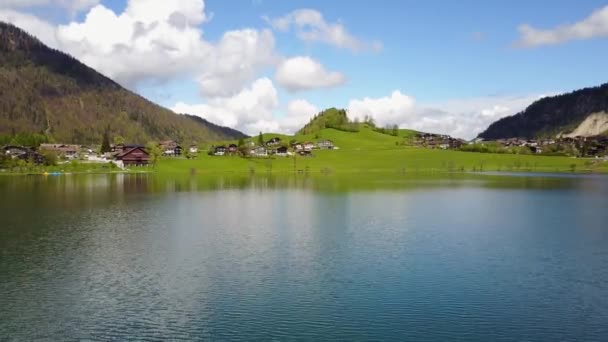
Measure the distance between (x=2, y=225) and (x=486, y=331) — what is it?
49484 mm

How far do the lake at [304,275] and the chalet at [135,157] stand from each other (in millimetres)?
123139

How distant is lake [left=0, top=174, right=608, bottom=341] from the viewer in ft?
80.0

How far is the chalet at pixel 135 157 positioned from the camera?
18962cm

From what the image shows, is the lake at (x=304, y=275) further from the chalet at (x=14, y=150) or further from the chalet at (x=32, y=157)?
the chalet at (x=14, y=150)

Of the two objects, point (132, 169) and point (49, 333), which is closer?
point (49, 333)

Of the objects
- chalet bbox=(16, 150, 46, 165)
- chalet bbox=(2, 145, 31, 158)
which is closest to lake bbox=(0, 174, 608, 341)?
chalet bbox=(16, 150, 46, 165)

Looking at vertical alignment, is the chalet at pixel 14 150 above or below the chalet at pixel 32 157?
above

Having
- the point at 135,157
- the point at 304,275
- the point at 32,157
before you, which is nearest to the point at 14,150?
the point at 32,157

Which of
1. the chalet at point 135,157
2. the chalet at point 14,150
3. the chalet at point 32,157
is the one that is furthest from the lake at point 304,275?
the chalet at point 14,150

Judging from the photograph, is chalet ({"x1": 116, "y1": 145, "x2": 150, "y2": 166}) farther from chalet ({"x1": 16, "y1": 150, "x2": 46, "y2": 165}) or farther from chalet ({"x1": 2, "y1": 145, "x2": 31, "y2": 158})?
chalet ({"x1": 2, "y1": 145, "x2": 31, "y2": 158})

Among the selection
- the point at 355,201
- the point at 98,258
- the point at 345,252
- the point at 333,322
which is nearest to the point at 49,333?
the point at 333,322

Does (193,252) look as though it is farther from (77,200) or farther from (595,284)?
(77,200)

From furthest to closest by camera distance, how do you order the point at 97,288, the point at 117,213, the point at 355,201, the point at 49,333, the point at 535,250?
the point at 355,201
the point at 117,213
the point at 535,250
the point at 97,288
the point at 49,333

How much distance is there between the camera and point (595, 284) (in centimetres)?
3131
